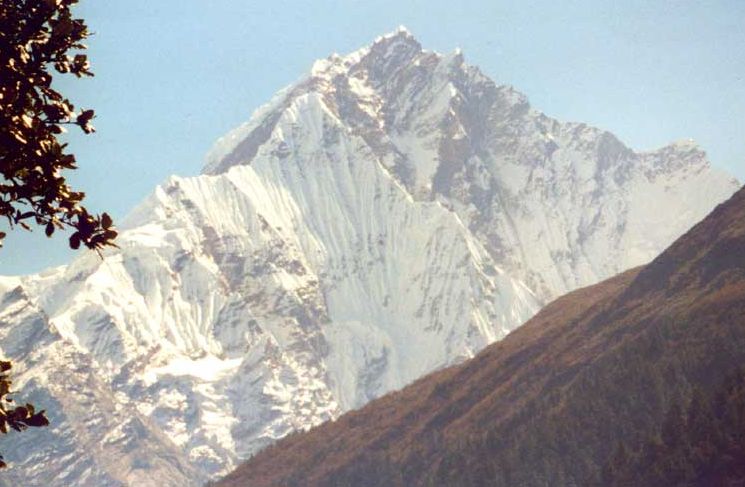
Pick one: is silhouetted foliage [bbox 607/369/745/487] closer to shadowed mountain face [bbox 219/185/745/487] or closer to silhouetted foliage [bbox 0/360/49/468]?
shadowed mountain face [bbox 219/185/745/487]

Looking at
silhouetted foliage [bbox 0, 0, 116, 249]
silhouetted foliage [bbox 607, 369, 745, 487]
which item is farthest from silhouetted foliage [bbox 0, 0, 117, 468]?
silhouetted foliage [bbox 607, 369, 745, 487]

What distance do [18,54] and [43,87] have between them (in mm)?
591

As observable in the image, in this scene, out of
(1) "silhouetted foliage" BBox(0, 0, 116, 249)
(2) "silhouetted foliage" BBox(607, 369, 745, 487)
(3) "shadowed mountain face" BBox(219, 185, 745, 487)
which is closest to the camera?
(1) "silhouetted foliage" BBox(0, 0, 116, 249)

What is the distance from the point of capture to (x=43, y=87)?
15172 mm

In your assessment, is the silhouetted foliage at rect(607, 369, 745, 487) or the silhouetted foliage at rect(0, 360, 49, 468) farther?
the silhouetted foliage at rect(607, 369, 745, 487)

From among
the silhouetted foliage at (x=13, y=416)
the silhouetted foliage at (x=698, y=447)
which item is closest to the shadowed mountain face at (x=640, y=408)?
the silhouetted foliage at (x=698, y=447)

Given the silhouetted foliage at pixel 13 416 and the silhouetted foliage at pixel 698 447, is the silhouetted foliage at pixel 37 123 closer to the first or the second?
the silhouetted foliage at pixel 13 416

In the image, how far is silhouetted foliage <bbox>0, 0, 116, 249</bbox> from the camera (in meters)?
13.9

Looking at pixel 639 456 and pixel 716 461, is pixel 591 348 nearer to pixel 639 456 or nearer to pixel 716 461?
pixel 639 456

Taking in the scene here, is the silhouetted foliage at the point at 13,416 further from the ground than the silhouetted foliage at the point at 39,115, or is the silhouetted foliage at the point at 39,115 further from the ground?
the silhouetted foliage at the point at 39,115

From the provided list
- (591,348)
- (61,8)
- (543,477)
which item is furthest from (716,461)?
(61,8)

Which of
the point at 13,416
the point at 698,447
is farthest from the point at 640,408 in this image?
the point at 13,416

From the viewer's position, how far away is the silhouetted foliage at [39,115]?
45.7 ft

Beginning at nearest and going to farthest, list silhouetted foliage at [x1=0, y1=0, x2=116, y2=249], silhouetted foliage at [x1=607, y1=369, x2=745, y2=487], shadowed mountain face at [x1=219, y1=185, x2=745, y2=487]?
silhouetted foliage at [x1=0, y1=0, x2=116, y2=249] < silhouetted foliage at [x1=607, y1=369, x2=745, y2=487] < shadowed mountain face at [x1=219, y1=185, x2=745, y2=487]
